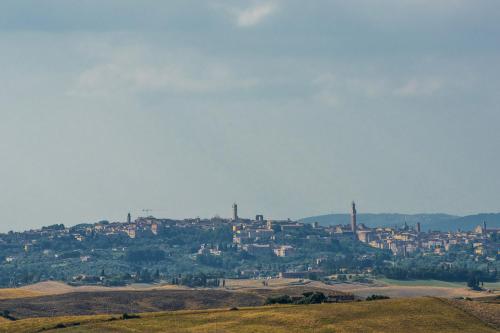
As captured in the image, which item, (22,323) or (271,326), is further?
(22,323)

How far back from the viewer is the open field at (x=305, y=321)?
149 m

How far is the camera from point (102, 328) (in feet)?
511

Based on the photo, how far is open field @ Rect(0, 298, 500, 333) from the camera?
149 m

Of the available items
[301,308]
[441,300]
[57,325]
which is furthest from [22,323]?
[441,300]

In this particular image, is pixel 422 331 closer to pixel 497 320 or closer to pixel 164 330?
pixel 497 320

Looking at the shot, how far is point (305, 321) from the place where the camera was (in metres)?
153

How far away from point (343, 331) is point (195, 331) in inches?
799

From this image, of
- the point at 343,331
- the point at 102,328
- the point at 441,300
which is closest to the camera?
the point at 343,331

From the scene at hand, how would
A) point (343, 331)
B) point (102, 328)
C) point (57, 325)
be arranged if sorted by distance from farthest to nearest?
1. point (57, 325)
2. point (102, 328)
3. point (343, 331)

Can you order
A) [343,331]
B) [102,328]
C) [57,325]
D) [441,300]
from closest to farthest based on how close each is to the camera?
1. [343,331]
2. [102,328]
3. [57,325]
4. [441,300]

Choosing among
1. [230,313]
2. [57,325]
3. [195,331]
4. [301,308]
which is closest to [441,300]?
[301,308]

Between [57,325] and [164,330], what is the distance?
23.4 metres

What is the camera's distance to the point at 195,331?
147125mm

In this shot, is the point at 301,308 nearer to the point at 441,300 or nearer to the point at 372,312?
the point at 372,312
